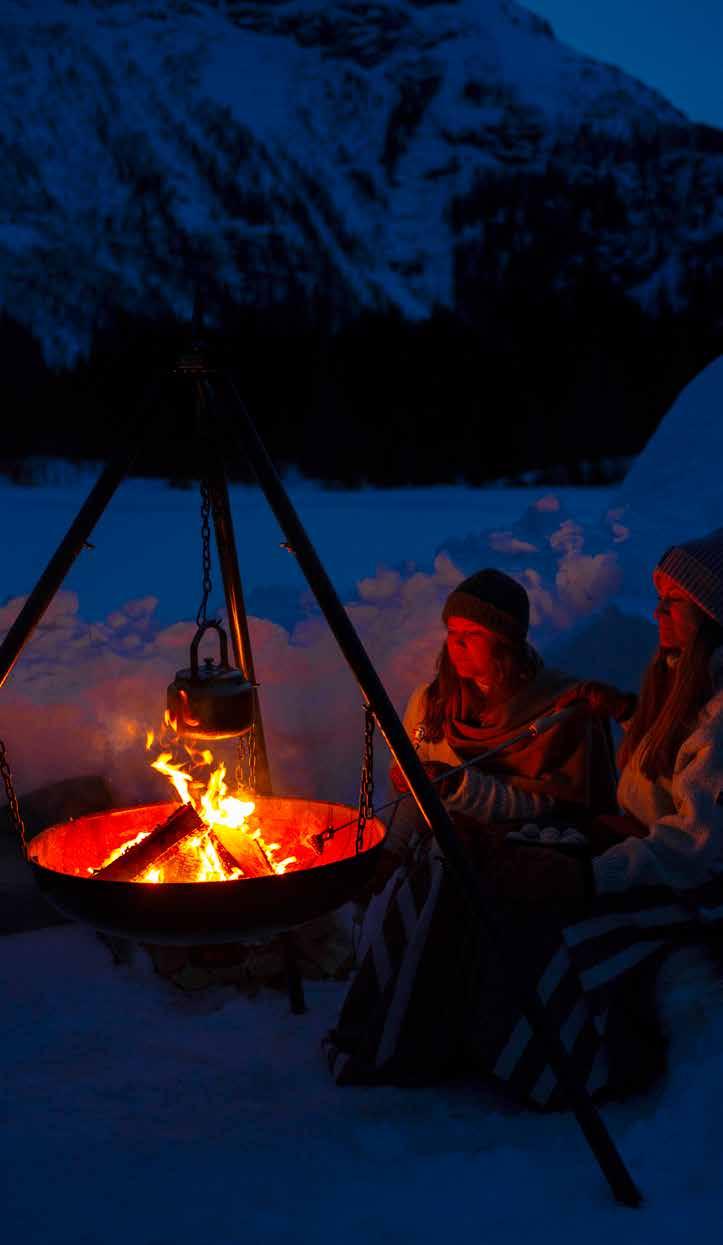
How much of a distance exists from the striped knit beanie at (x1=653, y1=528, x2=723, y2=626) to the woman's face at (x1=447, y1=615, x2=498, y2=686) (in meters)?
0.80

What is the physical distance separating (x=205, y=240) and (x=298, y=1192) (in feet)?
28.6

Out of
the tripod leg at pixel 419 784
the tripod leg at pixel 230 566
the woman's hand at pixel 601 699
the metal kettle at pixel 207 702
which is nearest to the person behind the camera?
the tripod leg at pixel 419 784

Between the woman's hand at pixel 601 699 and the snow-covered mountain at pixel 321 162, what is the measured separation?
6660mm

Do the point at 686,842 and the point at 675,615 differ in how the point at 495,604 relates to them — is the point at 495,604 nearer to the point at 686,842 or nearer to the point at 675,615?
the point at 675,615

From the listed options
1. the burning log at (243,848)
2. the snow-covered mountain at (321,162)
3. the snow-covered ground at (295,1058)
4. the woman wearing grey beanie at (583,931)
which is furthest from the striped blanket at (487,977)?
the snow-covered mountain at (321,162)

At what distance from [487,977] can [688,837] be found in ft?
2.07

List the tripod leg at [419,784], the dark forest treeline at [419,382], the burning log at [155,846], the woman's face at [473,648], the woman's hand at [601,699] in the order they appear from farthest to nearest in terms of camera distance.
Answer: the dark forest treeline at [419,382], the woman's face at [473,648], the woman's hand at [601,699], the burning log at [155,846], the tripod leg at [419,784]

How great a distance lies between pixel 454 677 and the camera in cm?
373

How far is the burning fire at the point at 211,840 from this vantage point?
2.71 metres

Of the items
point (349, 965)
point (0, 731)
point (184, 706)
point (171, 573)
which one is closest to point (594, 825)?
point (349, 965)

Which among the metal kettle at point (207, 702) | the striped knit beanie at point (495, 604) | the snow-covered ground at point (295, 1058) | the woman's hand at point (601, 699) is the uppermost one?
the metal kettle at point (207, 702)

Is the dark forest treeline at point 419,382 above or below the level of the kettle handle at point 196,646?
below

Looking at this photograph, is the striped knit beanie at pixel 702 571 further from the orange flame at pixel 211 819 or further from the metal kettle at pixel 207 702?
the orange flame at pixel 211 819

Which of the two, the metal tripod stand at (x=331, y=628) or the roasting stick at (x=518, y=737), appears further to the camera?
the roasting stick at (x=518, y=737)
